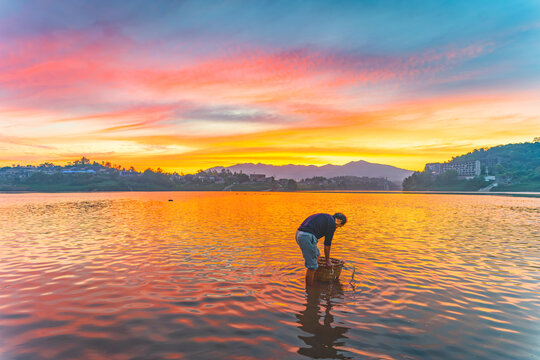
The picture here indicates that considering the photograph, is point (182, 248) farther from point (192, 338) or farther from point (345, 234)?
point (345, 234)

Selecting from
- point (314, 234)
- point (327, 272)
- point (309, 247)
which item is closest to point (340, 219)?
point (314, 234)

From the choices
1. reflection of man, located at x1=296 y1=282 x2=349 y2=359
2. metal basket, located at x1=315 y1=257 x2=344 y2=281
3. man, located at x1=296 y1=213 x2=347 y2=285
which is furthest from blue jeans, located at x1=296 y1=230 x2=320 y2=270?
reflection of man, located at x1=296 y1=282 x2=349 y2=359

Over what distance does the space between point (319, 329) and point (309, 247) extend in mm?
3289

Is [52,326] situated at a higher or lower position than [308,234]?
lower

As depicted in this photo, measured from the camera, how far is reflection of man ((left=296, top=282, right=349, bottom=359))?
22.6 feet

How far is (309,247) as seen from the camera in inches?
430

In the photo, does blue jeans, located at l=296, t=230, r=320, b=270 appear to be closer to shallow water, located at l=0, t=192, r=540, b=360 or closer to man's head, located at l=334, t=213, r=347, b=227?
shallow water, located at l=0, t=192, r=540, b=360

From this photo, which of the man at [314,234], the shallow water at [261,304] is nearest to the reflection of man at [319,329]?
the shallow water at [261,304]

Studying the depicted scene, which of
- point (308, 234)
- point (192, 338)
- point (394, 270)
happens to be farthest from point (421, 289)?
point (192, 338)

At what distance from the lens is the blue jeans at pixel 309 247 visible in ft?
35.7

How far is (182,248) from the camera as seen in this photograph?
19.2 meters

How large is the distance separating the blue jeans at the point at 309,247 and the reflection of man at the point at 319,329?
3.30 ft

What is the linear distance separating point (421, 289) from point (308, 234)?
494 centimetres

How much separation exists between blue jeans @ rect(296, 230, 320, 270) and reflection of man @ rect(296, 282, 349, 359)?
3.30ft
